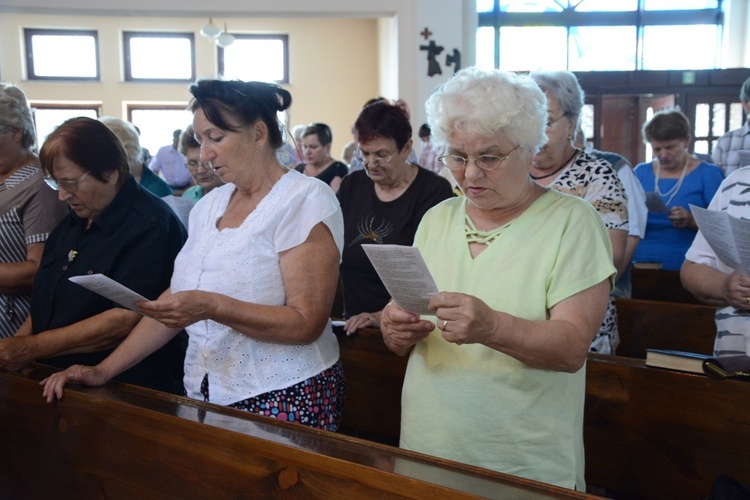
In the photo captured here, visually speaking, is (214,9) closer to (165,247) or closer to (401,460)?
(165,247)

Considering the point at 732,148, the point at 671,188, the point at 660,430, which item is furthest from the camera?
the point at 732,148

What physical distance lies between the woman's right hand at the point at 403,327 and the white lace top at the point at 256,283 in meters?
0.42

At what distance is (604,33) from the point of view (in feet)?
34.4

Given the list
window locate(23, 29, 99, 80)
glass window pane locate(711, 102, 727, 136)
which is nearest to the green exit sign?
glass window pane locate(711, 102, 727, 136)

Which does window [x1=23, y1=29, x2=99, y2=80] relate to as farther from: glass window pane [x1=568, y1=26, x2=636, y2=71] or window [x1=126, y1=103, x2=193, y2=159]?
glass window pane [x1=568, y1=26, x2=636, y2=71]

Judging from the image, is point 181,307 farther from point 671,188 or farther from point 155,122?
point 155,122

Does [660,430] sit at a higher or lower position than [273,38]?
lower

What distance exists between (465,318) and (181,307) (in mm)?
732

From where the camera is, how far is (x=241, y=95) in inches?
81.6

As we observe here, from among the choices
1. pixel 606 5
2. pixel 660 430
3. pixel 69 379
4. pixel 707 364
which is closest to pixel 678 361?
pixel 707 364

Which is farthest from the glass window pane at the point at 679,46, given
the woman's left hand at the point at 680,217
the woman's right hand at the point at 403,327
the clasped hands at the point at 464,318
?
the clasped hands at the point at 464,318

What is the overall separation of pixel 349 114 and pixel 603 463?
11774 millimetres

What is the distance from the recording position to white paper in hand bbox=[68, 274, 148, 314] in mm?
1812

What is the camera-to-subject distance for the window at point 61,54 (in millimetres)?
12406
